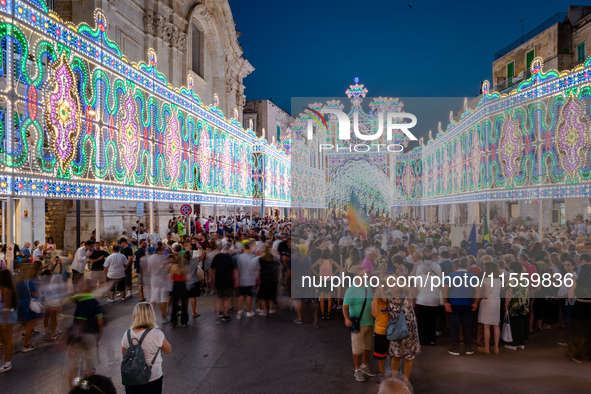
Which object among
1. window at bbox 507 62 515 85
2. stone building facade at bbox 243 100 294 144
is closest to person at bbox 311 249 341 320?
window at bbox 507 62 515 85

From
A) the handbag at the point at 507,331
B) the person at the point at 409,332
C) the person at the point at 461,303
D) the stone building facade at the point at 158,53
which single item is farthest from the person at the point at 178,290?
the stone building facade at the point at 158,53

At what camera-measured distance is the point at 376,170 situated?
30.5 meters

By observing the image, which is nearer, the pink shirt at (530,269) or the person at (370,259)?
the pink shirt at (530,269)

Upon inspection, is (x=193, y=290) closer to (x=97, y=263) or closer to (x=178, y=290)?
(x=178, y=290)

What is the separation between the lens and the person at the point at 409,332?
17.0 feet

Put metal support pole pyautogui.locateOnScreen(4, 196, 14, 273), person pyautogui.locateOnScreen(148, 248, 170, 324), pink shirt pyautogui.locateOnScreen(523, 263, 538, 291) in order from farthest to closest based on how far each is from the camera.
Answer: person pyautogui.locateOnScreen(148, 248, 170, 324)
pink shirt pyautogui.locateOnScreen(523, 263, 538, 291)
metal support pole pyautogui.locateOnScreen(4, 196, 14, 273)

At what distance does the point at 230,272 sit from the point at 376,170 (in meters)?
23.3

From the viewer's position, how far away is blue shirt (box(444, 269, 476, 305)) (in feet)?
22.4

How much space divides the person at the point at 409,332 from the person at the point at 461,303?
201cm

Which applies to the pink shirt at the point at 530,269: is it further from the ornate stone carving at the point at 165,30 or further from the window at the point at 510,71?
the window at the point at 510,71

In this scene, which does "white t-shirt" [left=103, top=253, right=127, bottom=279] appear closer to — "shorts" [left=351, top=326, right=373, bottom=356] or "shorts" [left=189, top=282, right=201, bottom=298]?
"shorts" [left=189, top=282, right=201, bottom=298]

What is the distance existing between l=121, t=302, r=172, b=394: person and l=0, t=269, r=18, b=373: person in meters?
3.26

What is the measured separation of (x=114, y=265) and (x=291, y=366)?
5.56m

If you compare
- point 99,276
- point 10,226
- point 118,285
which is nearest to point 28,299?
point 10,226
